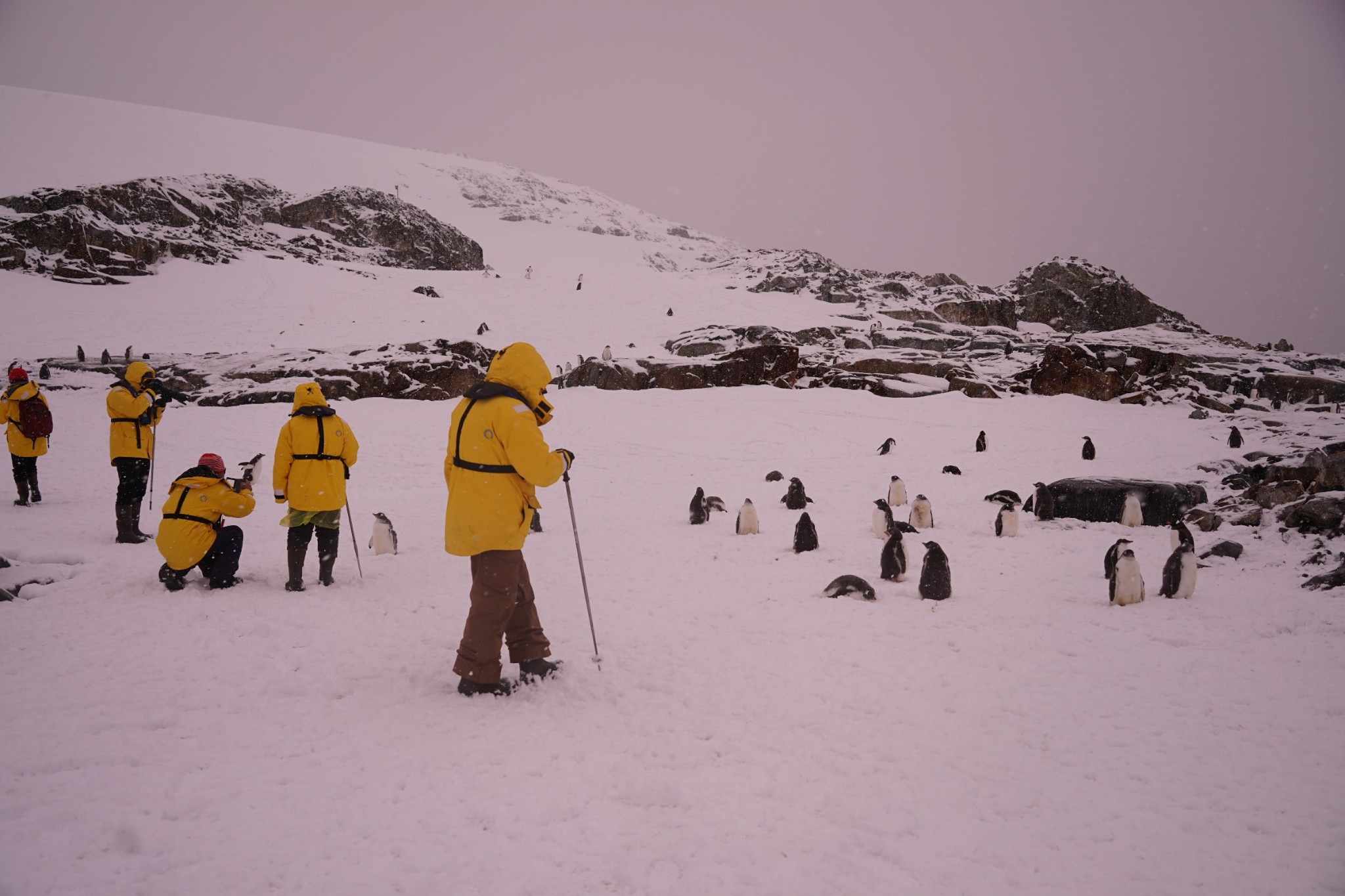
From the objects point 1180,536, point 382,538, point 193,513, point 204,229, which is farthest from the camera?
point 204,229

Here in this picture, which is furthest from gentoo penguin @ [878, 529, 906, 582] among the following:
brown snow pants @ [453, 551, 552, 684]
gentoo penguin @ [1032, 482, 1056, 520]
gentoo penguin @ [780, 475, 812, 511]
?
brown snow pants @ [453, 551, 552, 684]

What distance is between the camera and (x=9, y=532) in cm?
740

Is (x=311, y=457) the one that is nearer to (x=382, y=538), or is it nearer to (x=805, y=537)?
(x=382, y=538)

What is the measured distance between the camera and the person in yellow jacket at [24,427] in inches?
327

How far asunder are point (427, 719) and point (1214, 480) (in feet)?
42.7

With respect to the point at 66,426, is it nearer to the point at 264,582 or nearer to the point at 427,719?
the point at 264,582

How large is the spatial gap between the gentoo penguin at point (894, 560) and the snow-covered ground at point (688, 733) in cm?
14

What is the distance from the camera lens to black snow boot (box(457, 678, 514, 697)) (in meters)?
3.86

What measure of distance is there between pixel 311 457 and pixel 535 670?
325cm

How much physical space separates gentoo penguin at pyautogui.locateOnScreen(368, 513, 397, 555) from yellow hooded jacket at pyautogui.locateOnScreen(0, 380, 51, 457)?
4.94 metres

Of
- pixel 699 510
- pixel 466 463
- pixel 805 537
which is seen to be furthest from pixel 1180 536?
pixel 466 463

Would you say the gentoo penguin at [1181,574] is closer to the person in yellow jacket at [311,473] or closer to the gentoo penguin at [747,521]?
the gentoo penguin at [747,521]

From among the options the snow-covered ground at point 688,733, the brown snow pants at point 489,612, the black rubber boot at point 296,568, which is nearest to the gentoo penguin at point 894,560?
the snow-covered ground at point 688,733

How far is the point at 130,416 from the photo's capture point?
285 inches
